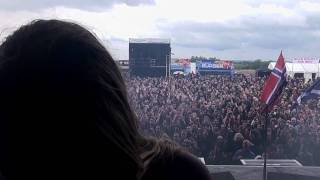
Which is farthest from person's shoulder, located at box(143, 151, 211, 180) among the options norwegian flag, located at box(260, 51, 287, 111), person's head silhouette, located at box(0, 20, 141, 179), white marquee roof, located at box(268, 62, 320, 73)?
white marquee roof, located at box(268, 62, 320, 73)

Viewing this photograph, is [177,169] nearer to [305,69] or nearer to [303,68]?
[305,69]

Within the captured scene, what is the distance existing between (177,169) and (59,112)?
0.25m

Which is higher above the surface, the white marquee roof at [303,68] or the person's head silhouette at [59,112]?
the person's head silhouette at [59,112]

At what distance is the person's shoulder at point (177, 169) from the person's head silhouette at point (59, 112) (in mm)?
106

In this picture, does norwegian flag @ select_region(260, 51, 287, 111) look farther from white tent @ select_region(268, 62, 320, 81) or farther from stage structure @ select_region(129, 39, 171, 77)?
white tent @ select_region(268, 62, 320, 81)

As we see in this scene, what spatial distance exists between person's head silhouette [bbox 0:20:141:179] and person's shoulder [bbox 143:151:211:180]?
0.11 m

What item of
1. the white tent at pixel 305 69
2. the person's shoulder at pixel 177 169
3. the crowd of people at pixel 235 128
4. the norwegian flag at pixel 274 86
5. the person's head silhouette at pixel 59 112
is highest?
the person's head silhouette at pixel 59 112

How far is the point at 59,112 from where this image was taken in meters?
0.98

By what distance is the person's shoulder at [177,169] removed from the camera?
1.08m

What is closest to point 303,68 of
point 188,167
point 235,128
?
point 235,128

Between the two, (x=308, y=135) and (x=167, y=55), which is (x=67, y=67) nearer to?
(x=308, y=135)

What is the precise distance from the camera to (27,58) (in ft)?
3.24

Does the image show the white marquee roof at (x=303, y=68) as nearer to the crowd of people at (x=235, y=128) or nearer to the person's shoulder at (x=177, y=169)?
the crowd of people at (x=235, y=128)

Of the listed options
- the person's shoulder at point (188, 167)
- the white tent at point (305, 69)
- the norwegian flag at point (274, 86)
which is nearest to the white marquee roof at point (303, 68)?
the white tent at point (305, 69)
